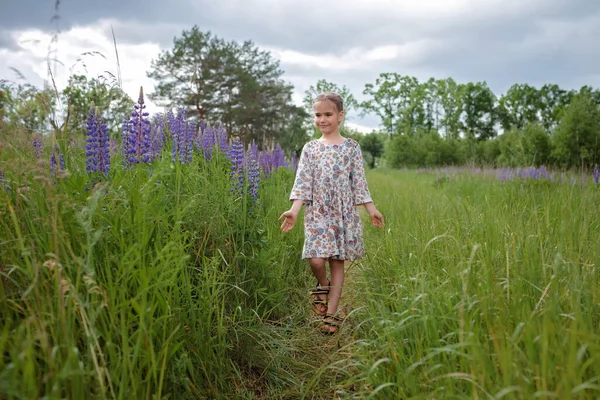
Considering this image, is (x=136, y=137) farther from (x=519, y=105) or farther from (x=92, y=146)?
(x=519, y=105)

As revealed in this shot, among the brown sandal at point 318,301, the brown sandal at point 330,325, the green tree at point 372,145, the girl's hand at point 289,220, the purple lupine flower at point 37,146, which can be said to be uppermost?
the green tree at point 372,145

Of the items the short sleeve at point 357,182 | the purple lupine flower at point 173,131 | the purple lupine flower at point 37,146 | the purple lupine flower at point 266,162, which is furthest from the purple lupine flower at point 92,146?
the purple lupine flower at point 266,162

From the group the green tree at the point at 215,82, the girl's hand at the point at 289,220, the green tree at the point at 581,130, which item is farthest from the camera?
the green tree at the point at 215,82

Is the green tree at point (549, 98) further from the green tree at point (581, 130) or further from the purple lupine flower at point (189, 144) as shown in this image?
the purple lupine flower at point (189, 144)

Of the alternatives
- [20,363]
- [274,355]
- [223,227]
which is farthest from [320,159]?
[20,363]

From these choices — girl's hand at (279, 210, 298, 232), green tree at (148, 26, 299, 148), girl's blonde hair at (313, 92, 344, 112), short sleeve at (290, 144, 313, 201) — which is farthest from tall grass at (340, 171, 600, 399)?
green tree at (148, 26, 299, 148)

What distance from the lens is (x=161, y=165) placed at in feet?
6.59

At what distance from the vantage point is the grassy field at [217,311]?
1.50 m

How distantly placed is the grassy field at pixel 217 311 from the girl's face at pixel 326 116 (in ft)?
3.50

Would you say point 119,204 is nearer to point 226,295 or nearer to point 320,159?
point 226,295

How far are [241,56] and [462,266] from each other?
3361cm

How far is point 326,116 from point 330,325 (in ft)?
5.86

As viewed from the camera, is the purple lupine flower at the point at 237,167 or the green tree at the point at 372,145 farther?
the green tree at the point at 372,145

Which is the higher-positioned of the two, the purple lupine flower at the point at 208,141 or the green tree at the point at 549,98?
the green tree at the point at 549,98
